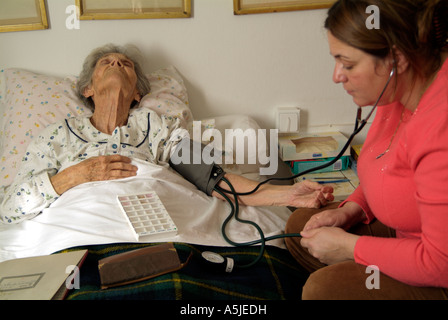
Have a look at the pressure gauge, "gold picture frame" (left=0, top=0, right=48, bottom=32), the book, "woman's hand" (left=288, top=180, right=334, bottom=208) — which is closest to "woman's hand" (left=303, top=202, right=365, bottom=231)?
"woman's hand" (left=288, top=180, right=334, bottom=208)

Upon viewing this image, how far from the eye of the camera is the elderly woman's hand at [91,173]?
1353 millimetres

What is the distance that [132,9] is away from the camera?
68.5 inches

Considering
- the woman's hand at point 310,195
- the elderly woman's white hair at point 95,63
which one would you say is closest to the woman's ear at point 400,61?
the woman's hand at point 310,195

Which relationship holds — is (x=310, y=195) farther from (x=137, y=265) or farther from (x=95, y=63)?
(x=95, y=63)

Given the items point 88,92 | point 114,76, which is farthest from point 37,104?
point 114,76

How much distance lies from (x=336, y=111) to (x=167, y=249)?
4.04 ft

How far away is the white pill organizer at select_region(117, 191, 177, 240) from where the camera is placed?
→ 112 cm

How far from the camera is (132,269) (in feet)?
3.18

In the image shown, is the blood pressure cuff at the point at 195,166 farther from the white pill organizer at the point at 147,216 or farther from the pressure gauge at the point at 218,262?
the pressure gauge at the point at 218,262

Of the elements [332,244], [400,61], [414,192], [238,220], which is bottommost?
[238,220]

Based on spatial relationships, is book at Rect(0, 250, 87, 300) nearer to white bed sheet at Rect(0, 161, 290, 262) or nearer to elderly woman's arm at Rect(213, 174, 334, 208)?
white bed sheet at Rect(0, 161, 290, 262)

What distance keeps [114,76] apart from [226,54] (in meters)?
0.54

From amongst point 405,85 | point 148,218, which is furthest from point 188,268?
point 405,85
